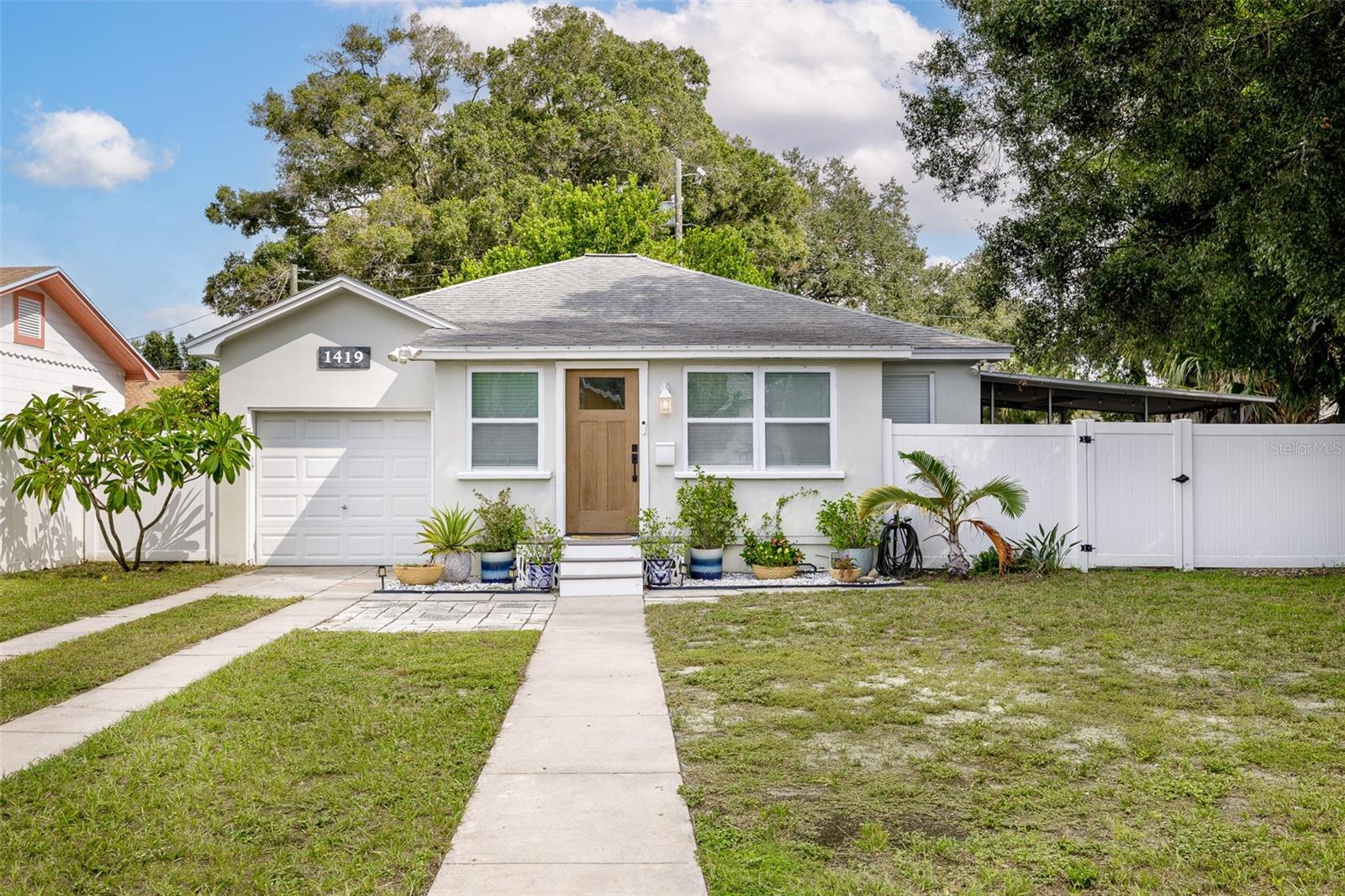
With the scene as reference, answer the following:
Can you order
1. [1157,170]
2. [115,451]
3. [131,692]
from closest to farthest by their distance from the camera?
[131,692] → [1157,170] → [115,451]

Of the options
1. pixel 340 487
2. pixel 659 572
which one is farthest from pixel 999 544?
pixel 340 487

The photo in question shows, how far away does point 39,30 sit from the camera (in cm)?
920

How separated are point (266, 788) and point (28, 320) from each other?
41.7 ft

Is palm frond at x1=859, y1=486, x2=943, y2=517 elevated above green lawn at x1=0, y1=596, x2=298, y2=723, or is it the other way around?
palm frond at x1=859, y1=486, x2=943, y2=517

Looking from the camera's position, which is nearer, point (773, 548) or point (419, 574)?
point (419, 574)

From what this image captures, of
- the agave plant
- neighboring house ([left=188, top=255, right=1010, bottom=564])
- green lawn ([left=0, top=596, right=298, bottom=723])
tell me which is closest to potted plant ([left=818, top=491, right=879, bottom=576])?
neighboring house ([left=188, top=255, right=1010, bottom=564])

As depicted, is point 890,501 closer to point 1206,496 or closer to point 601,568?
point 601,568

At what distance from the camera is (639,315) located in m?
14.4

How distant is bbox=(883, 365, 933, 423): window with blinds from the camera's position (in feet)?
46.0

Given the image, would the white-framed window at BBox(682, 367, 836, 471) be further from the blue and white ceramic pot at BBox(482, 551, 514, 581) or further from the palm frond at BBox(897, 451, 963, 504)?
the blue and white ceramic pot at BBox(482, 551, 514, 581)

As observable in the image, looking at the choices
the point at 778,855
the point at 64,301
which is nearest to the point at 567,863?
the point at 778,855

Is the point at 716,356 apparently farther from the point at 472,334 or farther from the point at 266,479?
the point at 266,479

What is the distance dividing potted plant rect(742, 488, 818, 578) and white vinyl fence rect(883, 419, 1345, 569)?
298 centimetres

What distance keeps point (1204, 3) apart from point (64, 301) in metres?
15.6
